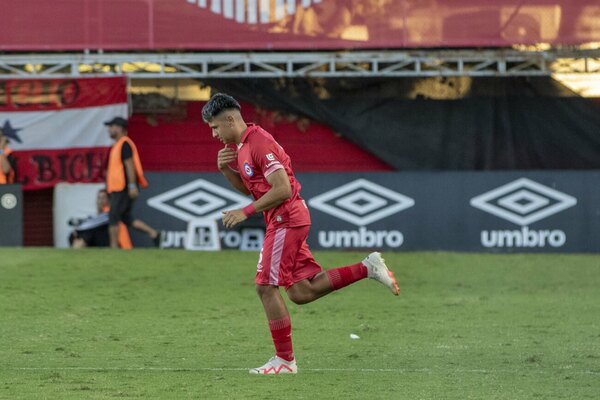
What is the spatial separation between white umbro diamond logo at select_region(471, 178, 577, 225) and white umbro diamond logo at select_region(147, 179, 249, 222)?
11.7 ft

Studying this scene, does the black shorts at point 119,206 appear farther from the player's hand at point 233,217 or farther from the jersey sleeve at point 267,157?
the player's hand at point 233,217

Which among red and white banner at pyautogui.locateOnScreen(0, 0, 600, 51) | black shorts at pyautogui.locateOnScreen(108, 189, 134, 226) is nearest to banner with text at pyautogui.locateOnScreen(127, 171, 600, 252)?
black shorts at pyautogui.locateOnScreen(108, 189, 134, 226)

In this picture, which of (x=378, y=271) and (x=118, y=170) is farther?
(x=118, y=170)

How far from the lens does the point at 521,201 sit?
2033cm

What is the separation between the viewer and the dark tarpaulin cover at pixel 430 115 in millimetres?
21250

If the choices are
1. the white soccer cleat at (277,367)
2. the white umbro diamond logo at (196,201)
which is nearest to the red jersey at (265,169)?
the white soccer cleat at (277,367)

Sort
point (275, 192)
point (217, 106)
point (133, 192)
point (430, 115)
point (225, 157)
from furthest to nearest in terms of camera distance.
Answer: point (430, 115)
point (133, 192)
point (225, 157)
point (217, 106)
point (275, 192)

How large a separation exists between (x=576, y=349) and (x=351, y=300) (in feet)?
14.5

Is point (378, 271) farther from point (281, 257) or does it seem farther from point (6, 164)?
point (6, 164)

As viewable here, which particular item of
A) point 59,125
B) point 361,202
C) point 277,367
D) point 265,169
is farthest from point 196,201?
point 265,169

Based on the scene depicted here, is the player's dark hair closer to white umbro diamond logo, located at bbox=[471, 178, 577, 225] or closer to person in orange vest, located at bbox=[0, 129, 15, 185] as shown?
white umbro diamond logo, located at bbox=[471, 178, 577, 225]

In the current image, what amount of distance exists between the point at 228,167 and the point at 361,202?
10.8 meters

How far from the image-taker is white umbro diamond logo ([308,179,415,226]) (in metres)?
20.4

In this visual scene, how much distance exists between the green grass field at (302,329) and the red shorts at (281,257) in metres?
0.65
